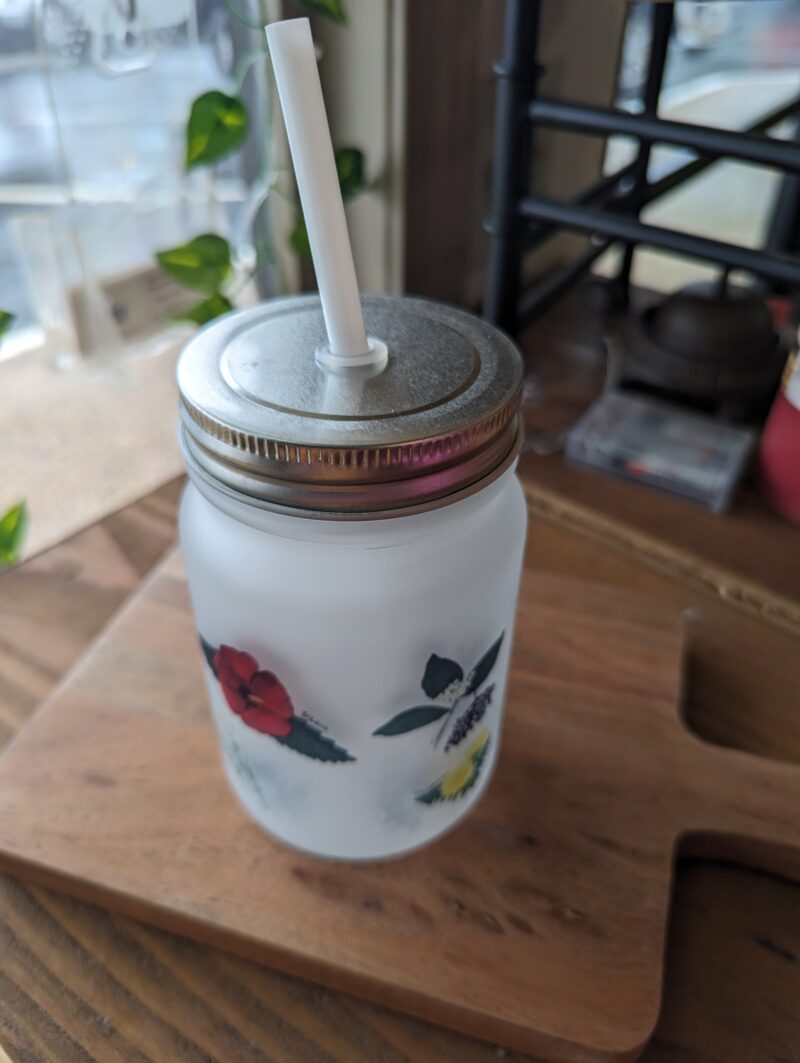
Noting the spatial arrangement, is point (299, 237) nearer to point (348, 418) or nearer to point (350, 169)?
point (350, 169)

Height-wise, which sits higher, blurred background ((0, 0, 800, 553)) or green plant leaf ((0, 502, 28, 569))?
blurred background ((0, 0, 800, 553))

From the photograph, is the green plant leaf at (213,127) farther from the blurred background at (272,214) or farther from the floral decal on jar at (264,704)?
the floral decal on jar at (264,704)

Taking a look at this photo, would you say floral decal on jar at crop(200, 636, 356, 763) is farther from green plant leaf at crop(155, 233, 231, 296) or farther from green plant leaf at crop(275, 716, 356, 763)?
green plant leaf at crop(155, 233, 231, 296)

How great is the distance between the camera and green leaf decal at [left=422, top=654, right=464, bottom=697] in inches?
10.9

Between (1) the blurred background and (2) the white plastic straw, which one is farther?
(1) the blurred background

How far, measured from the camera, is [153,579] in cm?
45

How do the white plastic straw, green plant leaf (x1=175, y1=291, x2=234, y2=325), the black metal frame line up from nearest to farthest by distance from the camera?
the white plastic straw → the black metal frame → green plant leaf (x1=175, y1=291, x2=234, y2=325)

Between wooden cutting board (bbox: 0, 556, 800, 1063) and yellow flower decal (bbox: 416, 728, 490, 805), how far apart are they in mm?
21

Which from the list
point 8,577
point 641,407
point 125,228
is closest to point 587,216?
point 641,407

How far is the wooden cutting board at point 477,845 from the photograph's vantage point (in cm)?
30

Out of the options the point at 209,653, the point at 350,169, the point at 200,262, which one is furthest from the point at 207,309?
the point at 209,653

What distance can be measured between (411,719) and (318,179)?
0.17 m

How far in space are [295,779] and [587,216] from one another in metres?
0.35

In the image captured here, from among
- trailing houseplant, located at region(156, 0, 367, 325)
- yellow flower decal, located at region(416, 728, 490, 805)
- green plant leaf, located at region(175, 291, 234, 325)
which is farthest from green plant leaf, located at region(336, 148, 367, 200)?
yellow flower decal, located at region(416, 728, 490, 805)
